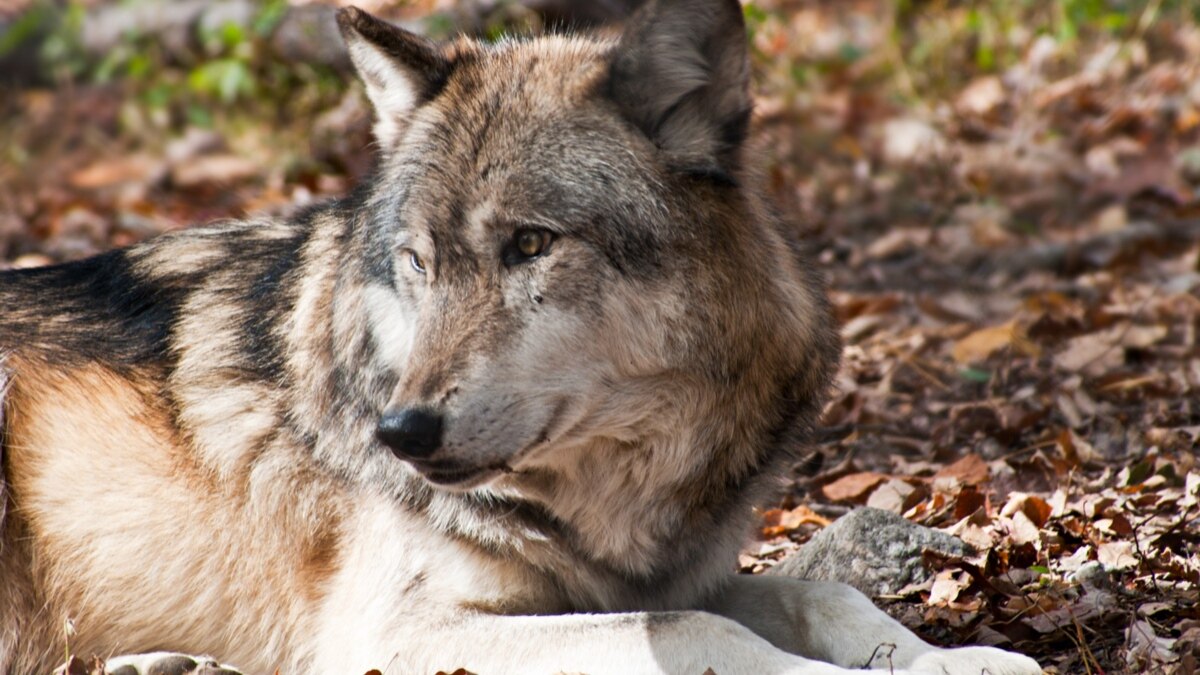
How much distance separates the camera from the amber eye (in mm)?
3436

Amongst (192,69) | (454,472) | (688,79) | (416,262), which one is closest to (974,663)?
(454,472)

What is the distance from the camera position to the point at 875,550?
421 cm

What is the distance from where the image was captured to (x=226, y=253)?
14.9 ft

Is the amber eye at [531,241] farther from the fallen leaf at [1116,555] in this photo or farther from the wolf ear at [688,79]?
the fallen leaf at [1116,555]

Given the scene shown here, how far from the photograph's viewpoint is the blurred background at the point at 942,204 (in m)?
4.21

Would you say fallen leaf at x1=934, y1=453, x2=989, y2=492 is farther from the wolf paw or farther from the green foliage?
the green foliage

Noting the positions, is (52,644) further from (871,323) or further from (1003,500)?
(871,323)

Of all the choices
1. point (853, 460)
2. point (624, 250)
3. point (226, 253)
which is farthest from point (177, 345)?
point (853, 460)

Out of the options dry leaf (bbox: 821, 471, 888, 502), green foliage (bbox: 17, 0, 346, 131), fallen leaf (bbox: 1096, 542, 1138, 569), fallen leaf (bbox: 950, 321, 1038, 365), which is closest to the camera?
fallen leaf (bbox: 1096, 542, 1138, 569)

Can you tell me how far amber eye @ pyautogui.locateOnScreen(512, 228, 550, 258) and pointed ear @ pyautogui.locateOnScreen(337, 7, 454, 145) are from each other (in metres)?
0.67

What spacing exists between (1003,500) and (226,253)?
10.1 feet

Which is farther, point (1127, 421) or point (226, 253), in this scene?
point (1127, 421)

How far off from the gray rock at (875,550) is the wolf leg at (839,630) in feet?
1.00

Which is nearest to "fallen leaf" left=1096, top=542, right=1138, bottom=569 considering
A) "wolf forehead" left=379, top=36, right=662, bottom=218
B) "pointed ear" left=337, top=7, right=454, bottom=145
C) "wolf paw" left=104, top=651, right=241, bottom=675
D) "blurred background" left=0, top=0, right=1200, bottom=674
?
"blurred background" left=0, top=0, right=1200, bottom=674
